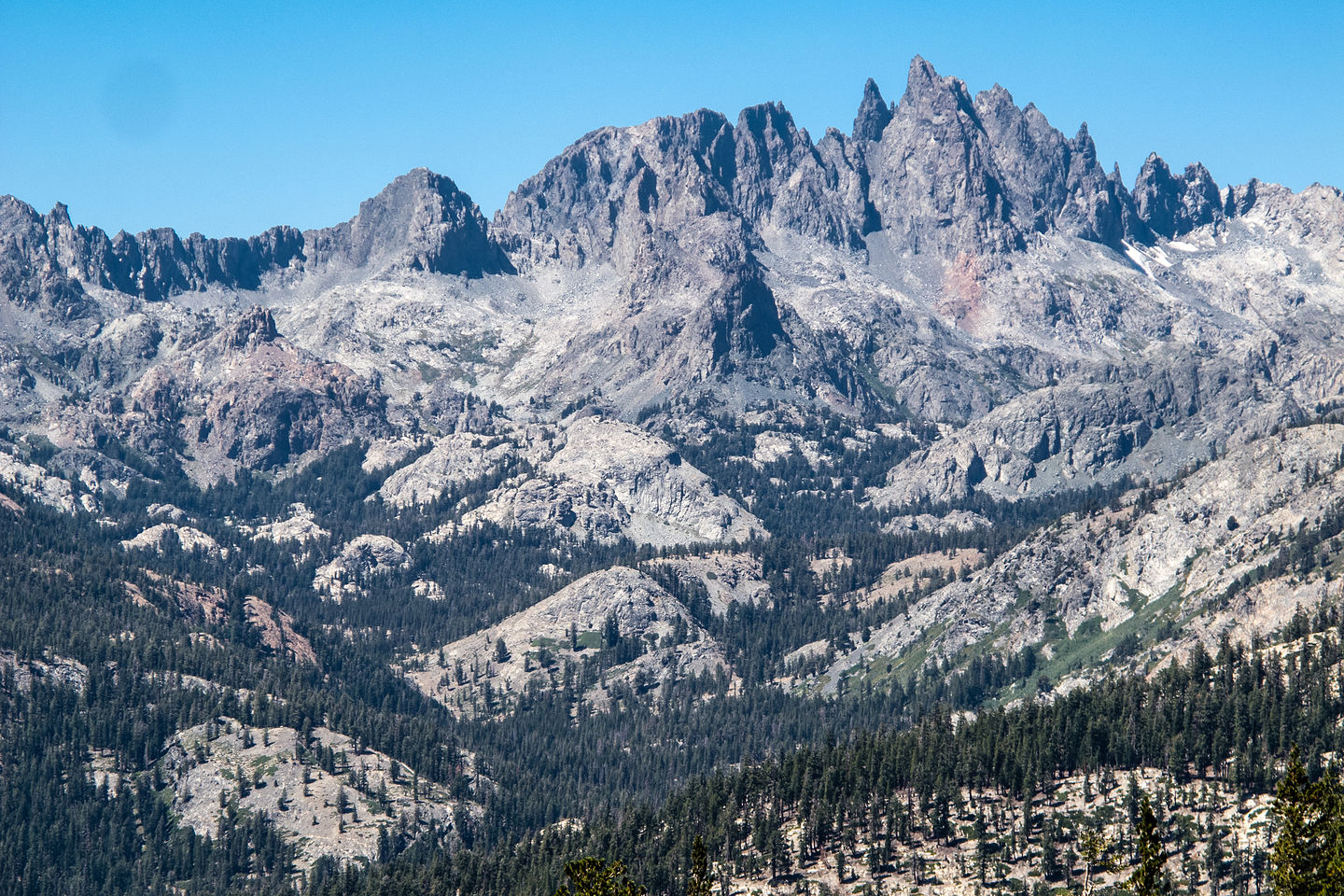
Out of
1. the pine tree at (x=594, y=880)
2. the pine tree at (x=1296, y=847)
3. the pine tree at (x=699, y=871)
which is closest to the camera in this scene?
the pine tree at (x=699, y=871)

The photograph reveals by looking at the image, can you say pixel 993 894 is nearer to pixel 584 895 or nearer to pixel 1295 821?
pixel 1295 821

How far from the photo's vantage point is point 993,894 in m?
198

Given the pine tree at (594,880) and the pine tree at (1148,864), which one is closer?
the pine tree at (1148,864)

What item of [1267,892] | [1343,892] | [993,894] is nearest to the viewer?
[1343,892]

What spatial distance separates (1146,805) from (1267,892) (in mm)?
68214

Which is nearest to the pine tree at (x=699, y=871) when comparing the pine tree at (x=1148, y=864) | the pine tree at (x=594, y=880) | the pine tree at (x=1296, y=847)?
the pine tree at (x=594, y=880)

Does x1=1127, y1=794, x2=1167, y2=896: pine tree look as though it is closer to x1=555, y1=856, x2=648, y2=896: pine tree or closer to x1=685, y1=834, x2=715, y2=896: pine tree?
x1=685, y1=834, x2=715, y2=896: pine tree

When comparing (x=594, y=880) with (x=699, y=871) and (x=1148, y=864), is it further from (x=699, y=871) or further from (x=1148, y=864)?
(x=1148, y=864)

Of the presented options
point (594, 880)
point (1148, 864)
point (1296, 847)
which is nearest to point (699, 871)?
point (594, 880)

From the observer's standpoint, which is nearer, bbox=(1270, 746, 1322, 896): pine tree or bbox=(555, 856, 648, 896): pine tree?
bbox=(555, 856, 648, 896): pine tree

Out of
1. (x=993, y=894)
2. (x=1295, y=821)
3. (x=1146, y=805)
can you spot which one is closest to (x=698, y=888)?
(x=1146, y=805)

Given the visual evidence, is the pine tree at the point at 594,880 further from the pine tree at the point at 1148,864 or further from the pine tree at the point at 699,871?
the pine tree at the point at 1148,864

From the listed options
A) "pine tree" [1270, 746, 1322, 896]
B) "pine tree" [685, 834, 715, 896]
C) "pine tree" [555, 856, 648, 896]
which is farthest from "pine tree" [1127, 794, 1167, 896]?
"pine tree" [555, 856, 648, 896]

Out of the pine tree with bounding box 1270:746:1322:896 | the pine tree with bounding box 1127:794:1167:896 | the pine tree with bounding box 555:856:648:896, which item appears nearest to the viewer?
the pine tree with bounding box 1127:794:1167:896
